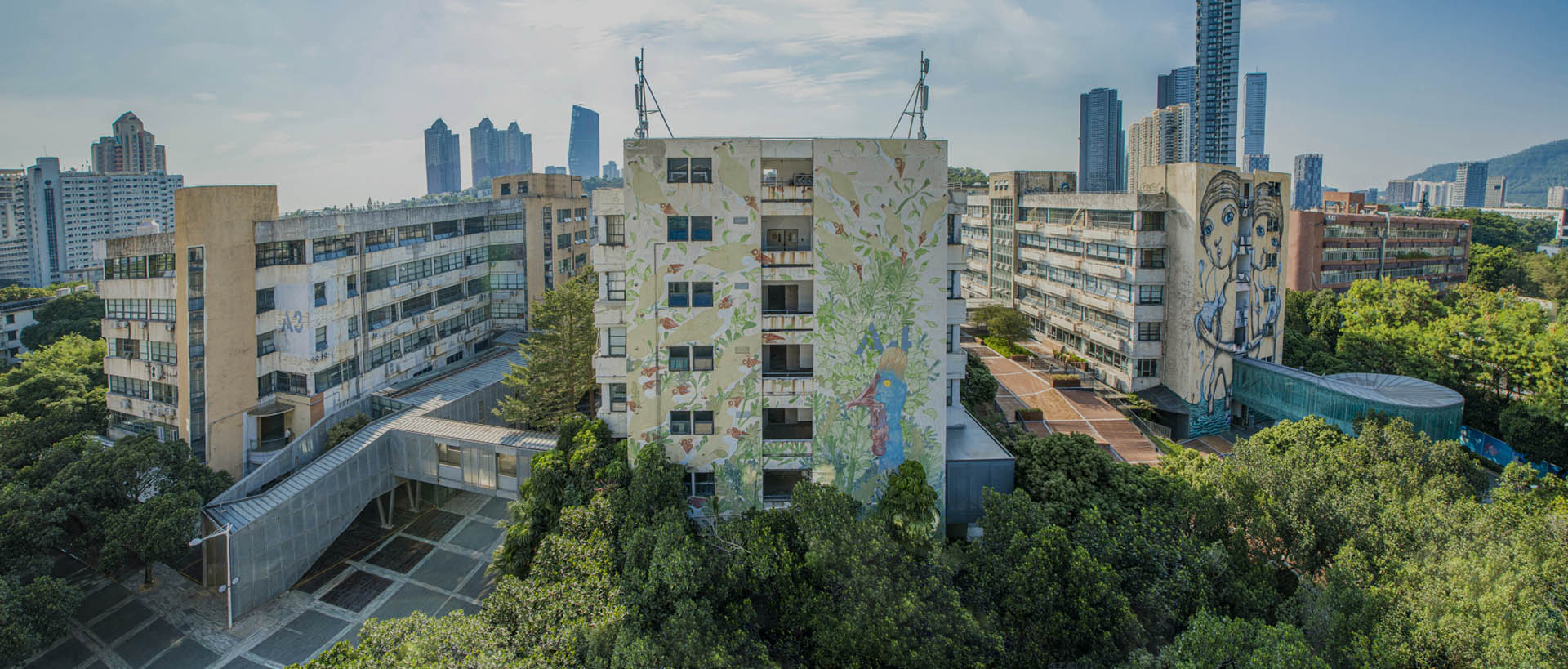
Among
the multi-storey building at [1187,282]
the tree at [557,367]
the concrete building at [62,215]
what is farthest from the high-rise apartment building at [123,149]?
the multi-storey building at [1187,282]

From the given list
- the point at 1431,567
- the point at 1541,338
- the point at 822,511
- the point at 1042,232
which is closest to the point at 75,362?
the point at 822,511

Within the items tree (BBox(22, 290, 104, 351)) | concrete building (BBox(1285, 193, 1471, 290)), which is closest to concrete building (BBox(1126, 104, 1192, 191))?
concrete building (BBox(1285, 193, 1471, 290))

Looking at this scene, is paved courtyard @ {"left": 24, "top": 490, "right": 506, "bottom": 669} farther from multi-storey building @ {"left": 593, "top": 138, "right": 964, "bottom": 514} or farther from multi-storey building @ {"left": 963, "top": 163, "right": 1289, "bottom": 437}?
multi-storey building @ {"left": 963, "top": 163, "right": 1289, "bottom": 437}

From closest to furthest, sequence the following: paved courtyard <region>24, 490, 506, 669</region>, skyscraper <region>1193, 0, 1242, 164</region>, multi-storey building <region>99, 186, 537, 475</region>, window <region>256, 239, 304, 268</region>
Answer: paved courtyard <region>24, 490, 506, 669</region>, multi-storey building <region>99, 186, 537, 475</region>, window <region>256, 239, 304, 268</region>, skyscraper <region>1193, 0, 1242, 164</region>

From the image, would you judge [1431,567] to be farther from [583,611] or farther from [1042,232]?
[1042,232]

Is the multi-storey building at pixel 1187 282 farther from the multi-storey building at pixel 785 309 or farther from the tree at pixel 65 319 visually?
the tree at pixel 65 319

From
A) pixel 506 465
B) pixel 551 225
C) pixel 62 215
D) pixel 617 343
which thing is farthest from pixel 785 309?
pixel 62 215

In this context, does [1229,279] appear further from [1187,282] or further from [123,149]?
[123,149]
